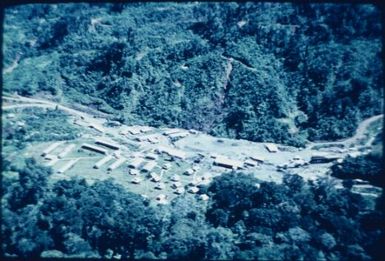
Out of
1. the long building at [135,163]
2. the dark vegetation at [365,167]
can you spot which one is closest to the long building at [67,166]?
the long building at [135,163]

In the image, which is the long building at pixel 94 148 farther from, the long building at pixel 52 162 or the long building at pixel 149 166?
the long building at pixel 149 166

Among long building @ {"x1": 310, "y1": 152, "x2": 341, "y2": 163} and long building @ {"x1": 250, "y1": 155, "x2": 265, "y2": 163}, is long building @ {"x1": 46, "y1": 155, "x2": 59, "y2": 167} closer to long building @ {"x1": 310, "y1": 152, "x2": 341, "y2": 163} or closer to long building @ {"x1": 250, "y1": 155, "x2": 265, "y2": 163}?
long building @ {"x1": 250, "y1": 155, "x2": 265, "y2": 163}

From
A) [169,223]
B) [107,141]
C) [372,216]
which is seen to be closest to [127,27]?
[107,141]

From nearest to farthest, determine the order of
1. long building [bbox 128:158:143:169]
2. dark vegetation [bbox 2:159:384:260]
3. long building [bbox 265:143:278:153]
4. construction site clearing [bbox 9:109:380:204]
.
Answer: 1. dark vegetation [bbox 2:159:384:260]
2. construction site clearing [bbox 9:109:380:204]
3. long building [bbox 128:158:143:169]
4. long building [bbox 265:143:278:153]

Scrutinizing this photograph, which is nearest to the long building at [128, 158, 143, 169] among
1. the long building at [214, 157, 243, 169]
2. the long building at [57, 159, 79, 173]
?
the long building at [57, 159, 79, 173]

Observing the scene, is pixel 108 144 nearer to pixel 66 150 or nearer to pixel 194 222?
pixel 66 150

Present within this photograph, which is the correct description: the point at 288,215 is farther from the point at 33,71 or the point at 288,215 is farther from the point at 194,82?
the point at 33,71

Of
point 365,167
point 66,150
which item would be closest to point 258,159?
point 365,167
